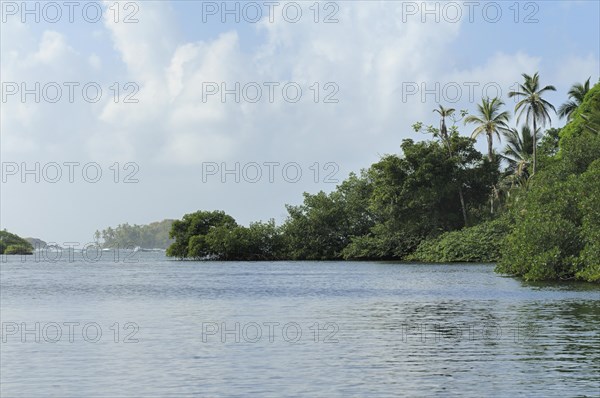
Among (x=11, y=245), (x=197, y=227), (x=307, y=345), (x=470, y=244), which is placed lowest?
(x=307, y=345)

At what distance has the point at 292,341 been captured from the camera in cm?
2123

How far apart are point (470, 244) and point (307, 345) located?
56.3 metres

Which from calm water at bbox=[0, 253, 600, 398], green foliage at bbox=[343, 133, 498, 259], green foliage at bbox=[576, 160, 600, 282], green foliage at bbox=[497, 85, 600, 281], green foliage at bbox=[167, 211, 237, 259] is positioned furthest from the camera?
green foliage at bbox=[167, 211, 237, 259]

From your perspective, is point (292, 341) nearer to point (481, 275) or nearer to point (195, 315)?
point (195, 315)

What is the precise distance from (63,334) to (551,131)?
7255cm

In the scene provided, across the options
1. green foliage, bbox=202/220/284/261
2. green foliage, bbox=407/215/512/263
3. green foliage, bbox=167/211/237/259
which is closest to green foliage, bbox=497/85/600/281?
green foliage, bbox=407/215/512/263

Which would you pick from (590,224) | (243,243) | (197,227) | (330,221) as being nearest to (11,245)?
(197,227)

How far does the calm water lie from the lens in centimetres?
1511

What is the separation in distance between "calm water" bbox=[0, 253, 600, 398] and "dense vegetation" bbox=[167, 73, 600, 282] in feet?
23.8

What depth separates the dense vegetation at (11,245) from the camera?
193000mm

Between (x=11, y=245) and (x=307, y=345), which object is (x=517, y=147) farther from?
(x=11, y=245)

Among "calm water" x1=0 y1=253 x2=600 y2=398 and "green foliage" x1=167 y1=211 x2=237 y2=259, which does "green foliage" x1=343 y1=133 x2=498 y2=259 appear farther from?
"calm water" x1=0 y1=253 x2=600 y2=398

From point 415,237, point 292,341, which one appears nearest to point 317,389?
point 292,341

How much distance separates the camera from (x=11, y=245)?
194 m
